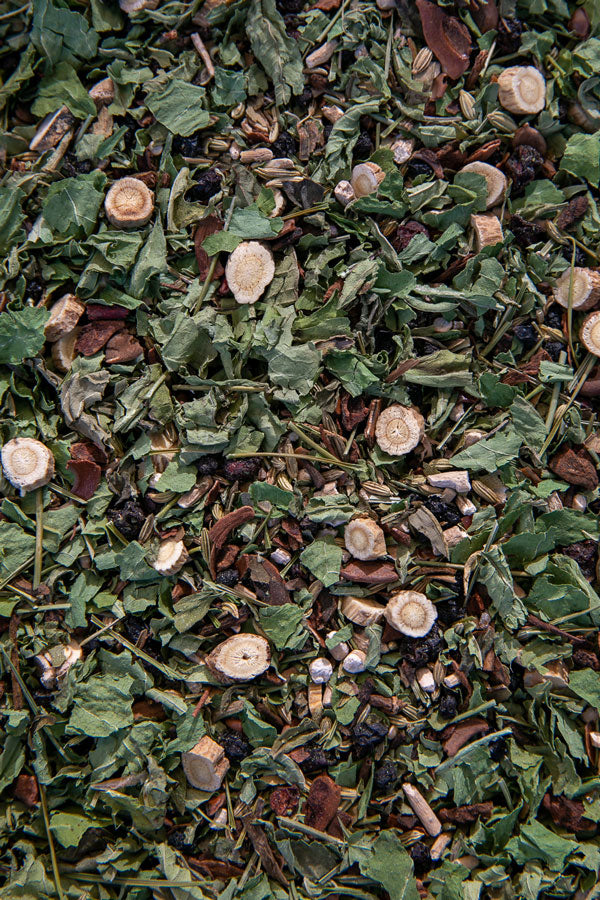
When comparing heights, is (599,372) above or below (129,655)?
above

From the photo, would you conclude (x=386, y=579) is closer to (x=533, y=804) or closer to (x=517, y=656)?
(x=517, y=656)

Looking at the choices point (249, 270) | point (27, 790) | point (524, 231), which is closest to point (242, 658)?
point (27, 790)

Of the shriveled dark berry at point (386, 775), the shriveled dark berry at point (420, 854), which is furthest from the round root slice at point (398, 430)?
the shriveled dark berry at point (420, 854)

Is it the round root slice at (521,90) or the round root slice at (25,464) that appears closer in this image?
the round root slice at (25,464)

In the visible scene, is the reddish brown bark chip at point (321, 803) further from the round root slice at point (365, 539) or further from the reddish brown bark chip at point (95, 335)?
the reddish brown bark chip at point (95, 335)

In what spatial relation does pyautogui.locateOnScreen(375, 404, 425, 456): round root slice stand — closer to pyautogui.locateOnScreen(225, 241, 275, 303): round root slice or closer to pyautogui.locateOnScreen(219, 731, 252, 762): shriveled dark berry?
pyautogui.locateOnScreen(225, 241, 275, 303): round root slice

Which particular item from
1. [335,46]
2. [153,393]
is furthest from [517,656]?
[335,46]
